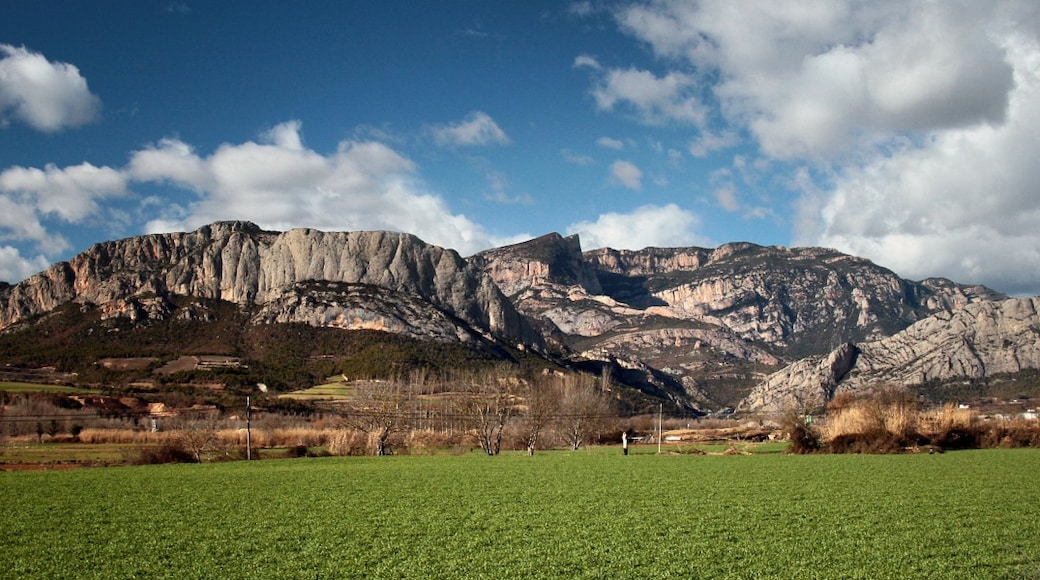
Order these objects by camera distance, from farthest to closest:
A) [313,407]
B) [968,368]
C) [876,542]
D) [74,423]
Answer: [968,368], [313,407], [74,423], [876,542]

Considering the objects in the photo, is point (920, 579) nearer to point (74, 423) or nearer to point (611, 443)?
point (611, 443)

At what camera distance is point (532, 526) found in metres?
21.6

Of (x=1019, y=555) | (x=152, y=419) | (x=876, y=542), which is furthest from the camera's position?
(x=152, y=419)

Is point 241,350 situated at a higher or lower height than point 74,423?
higher

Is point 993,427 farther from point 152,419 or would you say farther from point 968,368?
→ point 968,368

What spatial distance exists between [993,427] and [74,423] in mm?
98360

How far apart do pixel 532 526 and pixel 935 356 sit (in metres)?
183

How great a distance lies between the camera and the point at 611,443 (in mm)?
93812

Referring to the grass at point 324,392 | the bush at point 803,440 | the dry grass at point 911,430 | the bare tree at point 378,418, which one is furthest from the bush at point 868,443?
the grass at point 324,392

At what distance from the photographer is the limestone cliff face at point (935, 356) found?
169 metres

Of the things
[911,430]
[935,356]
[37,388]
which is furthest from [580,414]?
[935,356]

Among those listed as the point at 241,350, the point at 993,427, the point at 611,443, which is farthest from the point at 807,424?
the point at 241,350

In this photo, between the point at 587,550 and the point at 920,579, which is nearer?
the point at 920,579

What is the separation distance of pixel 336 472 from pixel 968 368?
171 m
